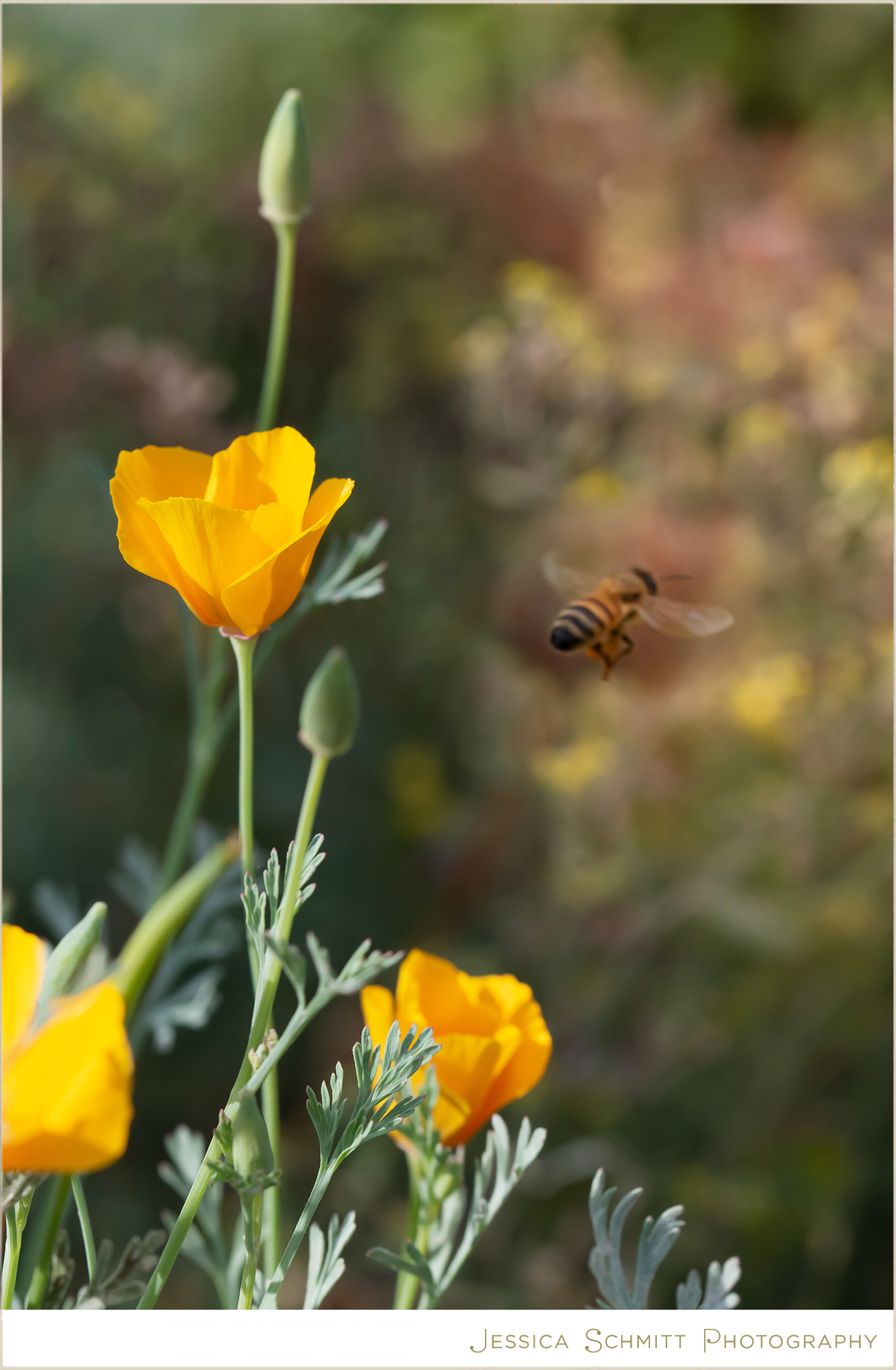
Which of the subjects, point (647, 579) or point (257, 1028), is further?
point (647, 579)

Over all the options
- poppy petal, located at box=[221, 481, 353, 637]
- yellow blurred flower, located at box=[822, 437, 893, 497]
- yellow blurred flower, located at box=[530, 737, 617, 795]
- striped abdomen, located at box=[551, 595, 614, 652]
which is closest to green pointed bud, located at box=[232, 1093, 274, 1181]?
poppy petal, located at box=[221, 481, 353, 637]

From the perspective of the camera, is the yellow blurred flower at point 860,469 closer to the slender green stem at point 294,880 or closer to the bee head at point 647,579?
the bee head at point 647,579

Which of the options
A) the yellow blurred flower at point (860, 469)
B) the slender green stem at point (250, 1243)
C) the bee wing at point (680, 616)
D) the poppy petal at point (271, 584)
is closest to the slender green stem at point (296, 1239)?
the slender green stem at point (250, 1243)

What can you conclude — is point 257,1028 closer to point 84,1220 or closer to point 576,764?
point 84,1220

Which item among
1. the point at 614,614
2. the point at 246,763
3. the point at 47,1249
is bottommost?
the point at 47,1249

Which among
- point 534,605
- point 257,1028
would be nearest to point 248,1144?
point 257,1028

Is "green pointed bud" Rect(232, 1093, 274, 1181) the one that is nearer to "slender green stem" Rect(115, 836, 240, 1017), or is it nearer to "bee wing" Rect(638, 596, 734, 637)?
"slender green stem" Rect(115, 836, 240, 1017)
